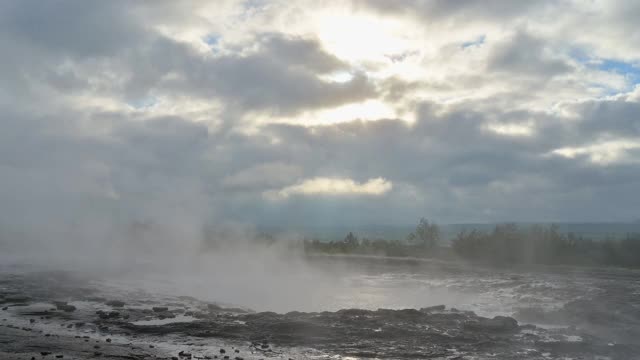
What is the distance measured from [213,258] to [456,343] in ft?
110

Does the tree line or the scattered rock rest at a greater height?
the tree line

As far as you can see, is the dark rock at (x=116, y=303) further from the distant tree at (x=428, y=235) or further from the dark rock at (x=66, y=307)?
the distant tree at (x=428, y=235)


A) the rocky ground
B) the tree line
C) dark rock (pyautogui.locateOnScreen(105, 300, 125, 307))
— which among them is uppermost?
the tree line

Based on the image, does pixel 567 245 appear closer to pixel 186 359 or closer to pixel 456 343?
pixel 456 343

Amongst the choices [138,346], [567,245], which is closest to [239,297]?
[138,346]

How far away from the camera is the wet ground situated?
1827cm

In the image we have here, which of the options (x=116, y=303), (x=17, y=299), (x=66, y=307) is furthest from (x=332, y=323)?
(x=17, y=299)

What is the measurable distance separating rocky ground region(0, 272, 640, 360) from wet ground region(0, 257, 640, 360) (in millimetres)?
43

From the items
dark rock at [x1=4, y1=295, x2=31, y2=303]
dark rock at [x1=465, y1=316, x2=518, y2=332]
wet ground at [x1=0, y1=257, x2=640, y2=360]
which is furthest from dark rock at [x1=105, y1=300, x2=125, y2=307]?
dark rock at [x1=465, y1=316, x2=518, y2=332]

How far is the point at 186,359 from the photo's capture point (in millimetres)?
16594

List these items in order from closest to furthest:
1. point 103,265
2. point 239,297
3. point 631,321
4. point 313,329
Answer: point 313,329 → point 631,321 → point 239,297 → point 103,265

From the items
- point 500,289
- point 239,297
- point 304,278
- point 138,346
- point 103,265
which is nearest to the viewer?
point 138,346

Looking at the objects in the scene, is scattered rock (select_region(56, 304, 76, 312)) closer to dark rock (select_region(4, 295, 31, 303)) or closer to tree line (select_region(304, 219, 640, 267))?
dark rock (select_region(4, 295, 31, 303))

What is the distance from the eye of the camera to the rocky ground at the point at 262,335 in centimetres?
1792
